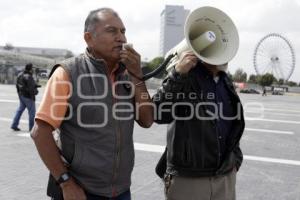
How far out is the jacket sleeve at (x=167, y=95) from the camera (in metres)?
2.38

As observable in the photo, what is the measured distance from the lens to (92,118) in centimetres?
208

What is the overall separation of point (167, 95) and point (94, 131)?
533mm

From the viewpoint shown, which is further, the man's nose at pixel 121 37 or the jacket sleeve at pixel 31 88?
the jacket sleeve at pixel 31 88

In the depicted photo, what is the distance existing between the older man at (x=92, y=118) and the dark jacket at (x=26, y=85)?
23.8ft

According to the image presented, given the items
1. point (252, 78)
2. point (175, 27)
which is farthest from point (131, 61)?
point (252, 78)

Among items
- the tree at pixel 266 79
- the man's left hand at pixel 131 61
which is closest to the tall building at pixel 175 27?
the man's left hand at pixel 131 61

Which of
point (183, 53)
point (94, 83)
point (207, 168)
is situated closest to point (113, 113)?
Result: point (94, 83)

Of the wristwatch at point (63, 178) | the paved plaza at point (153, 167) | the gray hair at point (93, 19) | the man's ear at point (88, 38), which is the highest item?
the gray hair at point (93, 19)

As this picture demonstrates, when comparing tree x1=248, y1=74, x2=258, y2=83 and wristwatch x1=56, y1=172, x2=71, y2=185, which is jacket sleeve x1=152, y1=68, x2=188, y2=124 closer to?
wristwatch x1=56, y1=172, x2=71, y2=185

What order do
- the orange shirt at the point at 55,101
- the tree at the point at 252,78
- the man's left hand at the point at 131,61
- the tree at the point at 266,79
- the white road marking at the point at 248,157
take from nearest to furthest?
the orange shirt at the point at 55,101 < the man's left hand at the point at 131,61 < the white road marking at the point at 248,157 < the tree at the point at 266,79 < the tree at the point at 252,78

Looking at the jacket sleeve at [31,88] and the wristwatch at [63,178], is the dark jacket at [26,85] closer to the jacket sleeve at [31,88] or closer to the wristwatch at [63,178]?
the jacket sleeve at [31,88]

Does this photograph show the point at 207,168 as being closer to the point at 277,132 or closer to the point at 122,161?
the point at 122,161

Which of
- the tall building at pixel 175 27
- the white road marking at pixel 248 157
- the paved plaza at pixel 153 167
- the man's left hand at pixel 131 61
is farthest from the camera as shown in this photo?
the white road marking at pixel 248 157

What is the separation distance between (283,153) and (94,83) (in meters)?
6.39
